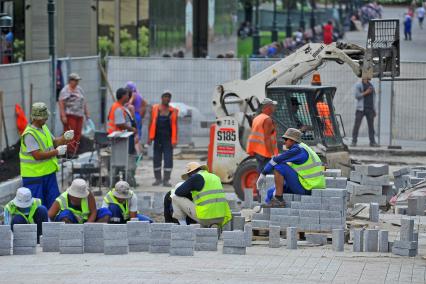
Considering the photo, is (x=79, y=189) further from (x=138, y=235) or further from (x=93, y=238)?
(x=138, y=235)

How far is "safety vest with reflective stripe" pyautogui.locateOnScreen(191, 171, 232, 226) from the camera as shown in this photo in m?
16.1

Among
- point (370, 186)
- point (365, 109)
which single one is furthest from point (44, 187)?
point (365, 109)

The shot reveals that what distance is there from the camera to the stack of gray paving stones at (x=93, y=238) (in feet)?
48.5

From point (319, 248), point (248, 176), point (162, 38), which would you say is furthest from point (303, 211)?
point (162, 38)

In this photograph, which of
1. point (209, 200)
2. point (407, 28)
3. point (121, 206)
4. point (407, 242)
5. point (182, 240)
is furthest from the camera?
point (407, 28)

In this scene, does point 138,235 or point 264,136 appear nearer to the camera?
point 138,235

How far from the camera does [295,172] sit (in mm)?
16703

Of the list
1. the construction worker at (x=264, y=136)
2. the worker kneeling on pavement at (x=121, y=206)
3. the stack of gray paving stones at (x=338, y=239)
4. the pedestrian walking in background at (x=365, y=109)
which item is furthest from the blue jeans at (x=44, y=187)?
the pedestrian walking in background at (x=365, y=109)

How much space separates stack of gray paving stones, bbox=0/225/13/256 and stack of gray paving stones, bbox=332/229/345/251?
370cm

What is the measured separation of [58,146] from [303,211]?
3.65 m

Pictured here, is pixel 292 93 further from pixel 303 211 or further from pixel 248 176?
pixel 303 211

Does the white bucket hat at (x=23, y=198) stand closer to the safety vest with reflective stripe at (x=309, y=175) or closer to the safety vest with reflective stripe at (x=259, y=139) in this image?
the safety vest with reflective stripe at (x=309, y=175)

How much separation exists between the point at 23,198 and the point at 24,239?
1029 mm

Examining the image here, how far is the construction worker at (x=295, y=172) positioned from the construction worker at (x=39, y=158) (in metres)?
2.87
